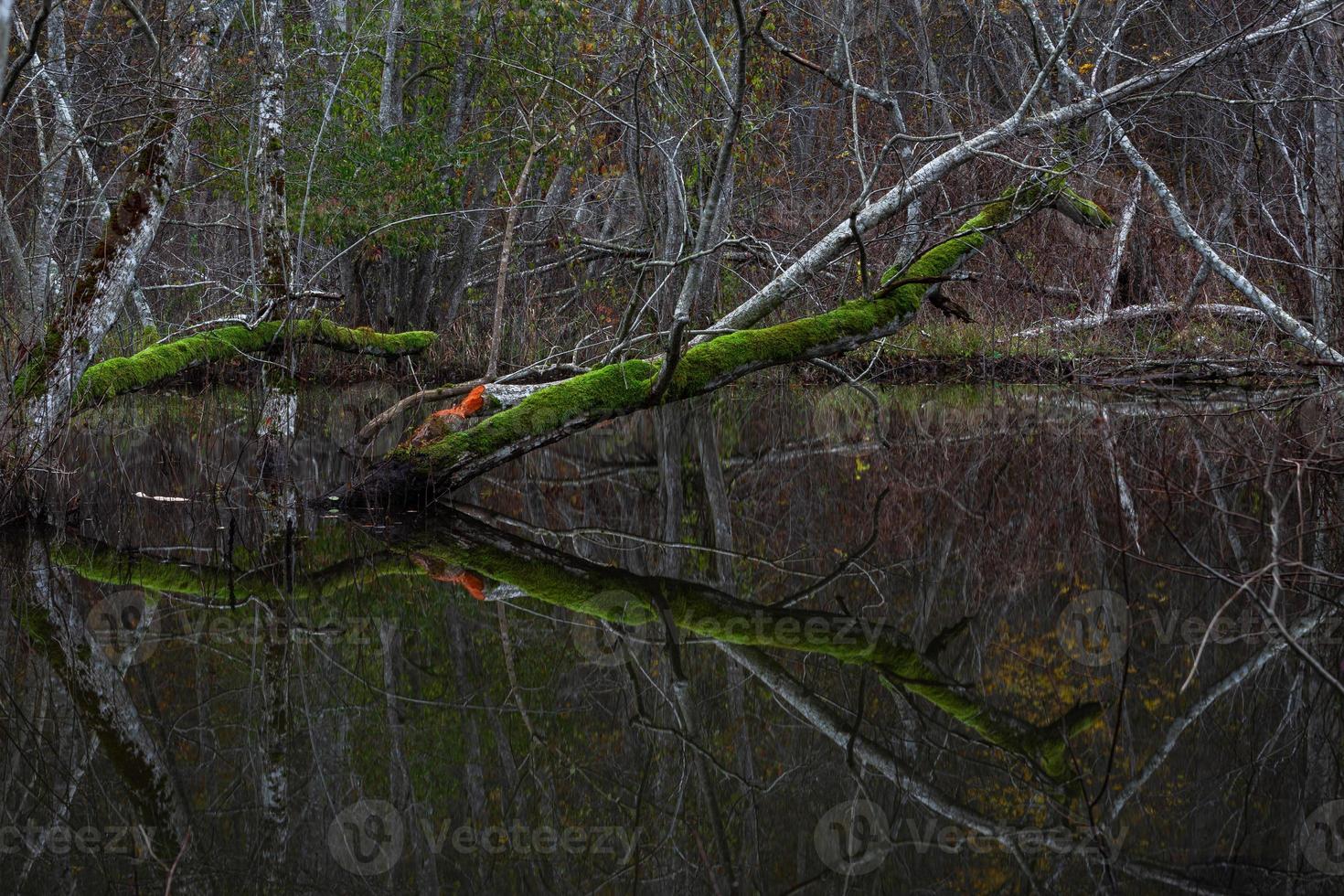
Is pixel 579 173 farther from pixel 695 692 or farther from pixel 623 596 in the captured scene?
pixel 695 692

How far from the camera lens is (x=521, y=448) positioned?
6.27m

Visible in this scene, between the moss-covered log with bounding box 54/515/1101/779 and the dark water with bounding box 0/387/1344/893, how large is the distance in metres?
0.02

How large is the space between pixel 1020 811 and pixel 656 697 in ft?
3.71

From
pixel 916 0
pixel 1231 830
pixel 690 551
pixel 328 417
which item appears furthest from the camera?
pixel 916 0

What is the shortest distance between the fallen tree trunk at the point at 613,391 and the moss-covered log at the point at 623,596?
326mm

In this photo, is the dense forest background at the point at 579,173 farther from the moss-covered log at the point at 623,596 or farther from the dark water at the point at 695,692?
the dark water at the point at 695,692

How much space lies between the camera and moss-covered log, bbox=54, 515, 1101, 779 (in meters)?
3.31

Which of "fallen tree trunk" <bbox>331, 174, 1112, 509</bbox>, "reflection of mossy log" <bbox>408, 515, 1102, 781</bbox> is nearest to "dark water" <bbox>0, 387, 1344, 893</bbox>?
"reflection of mossy log" <bbox>408, 515, 1102, 781</bbox>

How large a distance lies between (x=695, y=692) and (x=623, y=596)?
3.89 ft

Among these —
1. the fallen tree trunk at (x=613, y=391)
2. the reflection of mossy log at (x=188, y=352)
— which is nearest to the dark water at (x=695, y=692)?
the fallen tree trunk at (x=613, y=391)

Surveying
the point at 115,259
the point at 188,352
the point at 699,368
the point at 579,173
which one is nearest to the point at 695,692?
the point at 699,368

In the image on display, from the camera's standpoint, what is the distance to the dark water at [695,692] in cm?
259

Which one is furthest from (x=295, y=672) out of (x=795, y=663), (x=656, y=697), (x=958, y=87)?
(x=958, y=87)

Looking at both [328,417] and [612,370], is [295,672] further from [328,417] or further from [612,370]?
[328,417]
